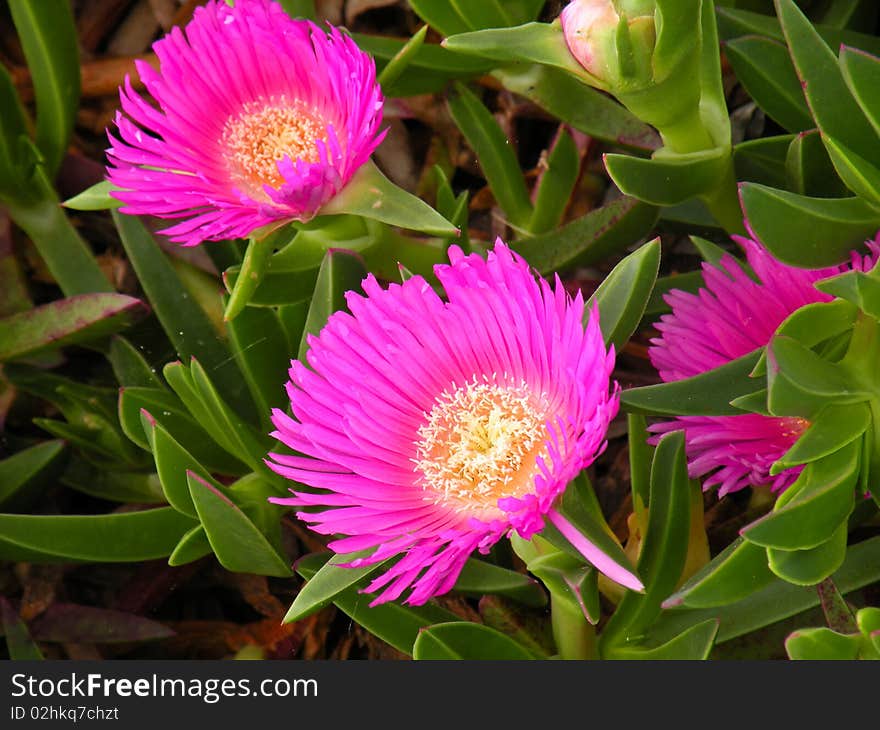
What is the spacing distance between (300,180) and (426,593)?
0.91 ft

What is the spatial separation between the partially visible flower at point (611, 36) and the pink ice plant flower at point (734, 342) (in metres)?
0.16

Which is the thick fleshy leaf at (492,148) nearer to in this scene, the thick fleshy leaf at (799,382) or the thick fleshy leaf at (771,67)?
the thick fleshy leaf at (771,67)

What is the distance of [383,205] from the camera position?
2.49ft

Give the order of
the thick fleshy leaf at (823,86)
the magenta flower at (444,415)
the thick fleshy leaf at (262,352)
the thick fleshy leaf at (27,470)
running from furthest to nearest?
the thick fleshy leaf at (27,470)
the thick fleshy leaf at (262,352)
the thick fleshy leaf at (823,86)
the magenta flower at (444,415)

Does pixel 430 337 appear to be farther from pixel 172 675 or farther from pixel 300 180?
pixel 172 675

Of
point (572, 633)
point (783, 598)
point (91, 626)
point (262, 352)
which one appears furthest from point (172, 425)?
A: point (783, 598)

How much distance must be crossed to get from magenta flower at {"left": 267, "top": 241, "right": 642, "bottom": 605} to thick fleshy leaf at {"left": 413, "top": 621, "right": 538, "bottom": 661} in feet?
0.14

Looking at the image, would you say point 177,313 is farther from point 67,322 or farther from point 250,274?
point 250,274

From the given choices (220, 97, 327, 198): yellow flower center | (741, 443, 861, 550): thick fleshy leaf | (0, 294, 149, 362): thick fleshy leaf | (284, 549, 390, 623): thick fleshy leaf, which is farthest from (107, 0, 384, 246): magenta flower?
(741, 443, 861, 550): thick fleshy leaf

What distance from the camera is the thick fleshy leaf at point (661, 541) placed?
0.74 meters

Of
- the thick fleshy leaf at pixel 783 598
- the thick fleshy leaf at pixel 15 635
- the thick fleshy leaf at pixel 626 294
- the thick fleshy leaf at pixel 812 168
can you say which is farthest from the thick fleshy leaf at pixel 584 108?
the thick fleshy leaf at pixel 15 635

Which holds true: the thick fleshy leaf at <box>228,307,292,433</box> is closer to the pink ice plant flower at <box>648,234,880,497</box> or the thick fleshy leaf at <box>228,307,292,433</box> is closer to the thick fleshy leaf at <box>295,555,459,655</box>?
the thick fleshy leaf at <box>295,555,459,655</box>

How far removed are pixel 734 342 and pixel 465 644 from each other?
0.27m

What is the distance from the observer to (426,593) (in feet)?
2.02
